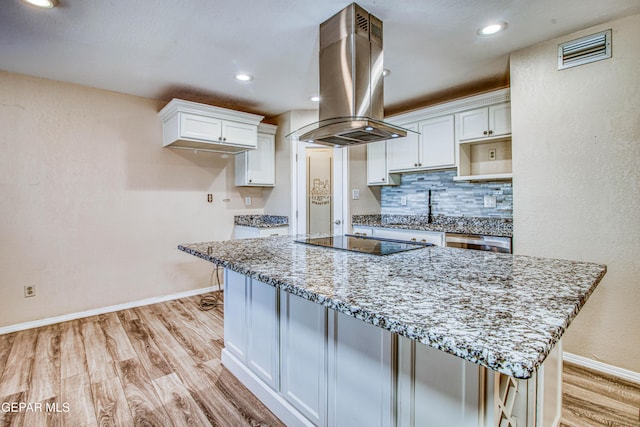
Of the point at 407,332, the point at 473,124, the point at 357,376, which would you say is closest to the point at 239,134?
the point at 473,124

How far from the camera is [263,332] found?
1815 millimetres

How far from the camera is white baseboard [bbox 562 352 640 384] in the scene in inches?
81.6

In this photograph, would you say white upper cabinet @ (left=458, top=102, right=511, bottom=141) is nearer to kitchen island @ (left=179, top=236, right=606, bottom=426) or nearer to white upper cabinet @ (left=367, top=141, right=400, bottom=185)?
white upper cabinet @ (left=367, top=141, right=400, bottom=185)

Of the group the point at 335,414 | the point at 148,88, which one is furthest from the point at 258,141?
the point at 335,414

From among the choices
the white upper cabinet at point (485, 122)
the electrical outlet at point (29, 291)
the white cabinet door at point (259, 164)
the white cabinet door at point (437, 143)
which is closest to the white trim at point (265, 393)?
the electrical outlet at point (29, 291)

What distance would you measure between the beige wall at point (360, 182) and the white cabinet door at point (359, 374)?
272 centimetres

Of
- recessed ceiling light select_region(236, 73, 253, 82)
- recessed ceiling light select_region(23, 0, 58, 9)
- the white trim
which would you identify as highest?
recessed ceiling light select_region(236, 73, 253, 82)

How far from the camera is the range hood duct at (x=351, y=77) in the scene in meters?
1.92

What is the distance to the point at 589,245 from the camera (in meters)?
2.19

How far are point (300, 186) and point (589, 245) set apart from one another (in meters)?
2.86

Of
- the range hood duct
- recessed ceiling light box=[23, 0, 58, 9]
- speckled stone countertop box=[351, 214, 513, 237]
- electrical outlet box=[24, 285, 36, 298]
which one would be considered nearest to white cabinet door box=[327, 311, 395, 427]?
the range hood duct

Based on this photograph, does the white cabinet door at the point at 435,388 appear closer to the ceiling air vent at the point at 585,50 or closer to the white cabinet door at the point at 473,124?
the ceiling air vent at the point at 585,50

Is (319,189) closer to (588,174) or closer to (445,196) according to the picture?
(445,196)

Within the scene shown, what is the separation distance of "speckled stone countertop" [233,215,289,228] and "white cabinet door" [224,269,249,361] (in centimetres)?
172
